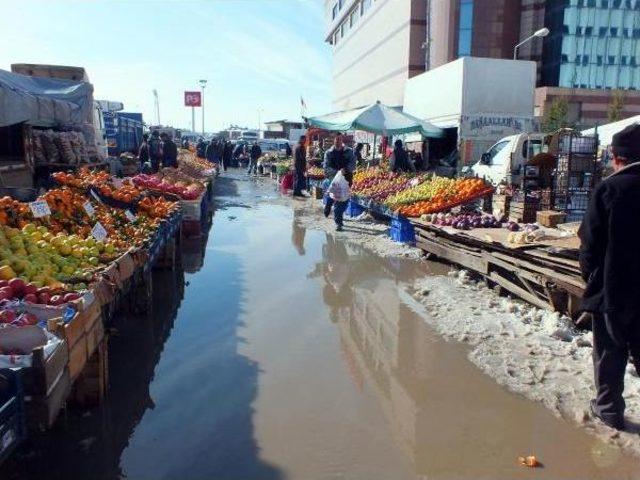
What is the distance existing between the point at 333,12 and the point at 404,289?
73.7 meters

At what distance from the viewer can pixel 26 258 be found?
13.6 feet

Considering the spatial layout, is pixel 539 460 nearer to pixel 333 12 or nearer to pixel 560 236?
pixel 560 236

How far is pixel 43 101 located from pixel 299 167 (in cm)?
866

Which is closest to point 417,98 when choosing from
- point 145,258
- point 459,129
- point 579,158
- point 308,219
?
point 459,129

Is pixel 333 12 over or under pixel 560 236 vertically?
over

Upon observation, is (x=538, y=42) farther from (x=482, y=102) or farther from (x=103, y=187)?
(x=103, y=187)

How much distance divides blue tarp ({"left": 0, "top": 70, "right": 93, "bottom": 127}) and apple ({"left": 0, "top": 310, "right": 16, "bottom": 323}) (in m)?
7.20

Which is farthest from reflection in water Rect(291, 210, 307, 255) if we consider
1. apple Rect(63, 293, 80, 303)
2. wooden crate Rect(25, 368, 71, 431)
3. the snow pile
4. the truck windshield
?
wooden crate Rect(25, 368, 71, 431)

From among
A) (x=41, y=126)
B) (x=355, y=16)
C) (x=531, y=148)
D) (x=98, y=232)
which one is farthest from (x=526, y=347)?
(x=355, y=16)

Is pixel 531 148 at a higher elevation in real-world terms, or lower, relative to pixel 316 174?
higher

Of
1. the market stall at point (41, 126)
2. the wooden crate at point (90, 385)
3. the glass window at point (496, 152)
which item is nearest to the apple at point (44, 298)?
the wooden crate at point (90, 385)

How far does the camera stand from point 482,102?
58.6 feet

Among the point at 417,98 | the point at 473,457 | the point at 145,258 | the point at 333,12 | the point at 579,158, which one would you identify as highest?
the point at 333,12

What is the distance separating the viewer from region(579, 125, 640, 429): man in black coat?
337 cm
